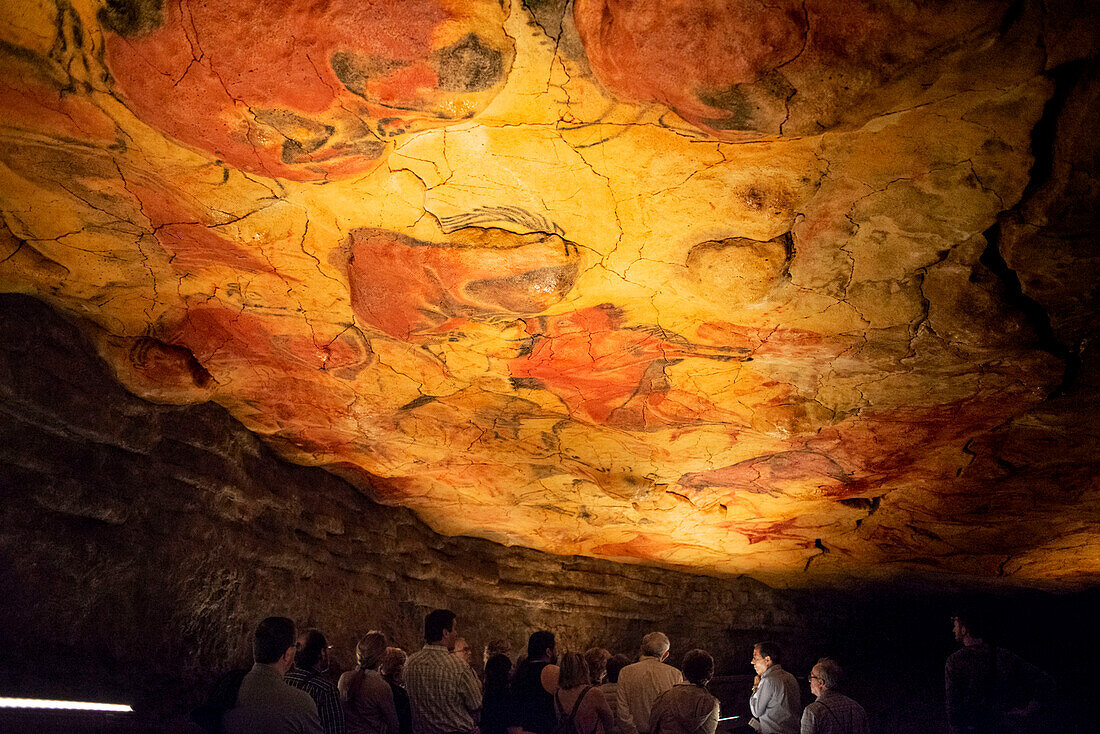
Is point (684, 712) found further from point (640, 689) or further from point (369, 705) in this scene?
point (369, 705)

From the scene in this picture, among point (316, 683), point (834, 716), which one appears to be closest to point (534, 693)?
point (316, 683)

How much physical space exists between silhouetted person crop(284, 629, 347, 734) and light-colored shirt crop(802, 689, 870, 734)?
2481mm

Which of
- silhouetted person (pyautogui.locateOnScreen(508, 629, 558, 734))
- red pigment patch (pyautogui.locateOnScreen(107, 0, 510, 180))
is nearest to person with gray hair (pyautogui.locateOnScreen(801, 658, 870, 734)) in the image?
silhouetted person (pyautogui.locateOnScreen(508, 629, 558, 734))

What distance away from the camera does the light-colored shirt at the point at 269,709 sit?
7.97 feet

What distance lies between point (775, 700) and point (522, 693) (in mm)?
2024

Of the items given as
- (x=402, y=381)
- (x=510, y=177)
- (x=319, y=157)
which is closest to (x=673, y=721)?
(x=402, y=381)

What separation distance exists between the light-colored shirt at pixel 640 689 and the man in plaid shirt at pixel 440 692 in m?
1.05

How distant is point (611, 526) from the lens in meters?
5.59

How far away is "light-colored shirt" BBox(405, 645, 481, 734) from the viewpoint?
10.5ft

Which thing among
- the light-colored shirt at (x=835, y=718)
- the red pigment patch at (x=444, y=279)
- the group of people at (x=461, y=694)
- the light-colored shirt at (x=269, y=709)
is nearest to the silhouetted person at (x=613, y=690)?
the group of people at (x=461, y=694)

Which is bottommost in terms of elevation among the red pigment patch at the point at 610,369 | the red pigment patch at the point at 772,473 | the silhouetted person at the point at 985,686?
the silhouetted person at the point at 985,686

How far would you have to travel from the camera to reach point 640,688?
3949 mm

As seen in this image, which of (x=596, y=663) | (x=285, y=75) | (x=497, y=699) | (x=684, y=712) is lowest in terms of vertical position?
(x=497, y=699)

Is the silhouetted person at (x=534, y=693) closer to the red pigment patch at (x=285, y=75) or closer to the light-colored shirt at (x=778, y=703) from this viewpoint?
the light-colored shirt at (x=778, y=703)
